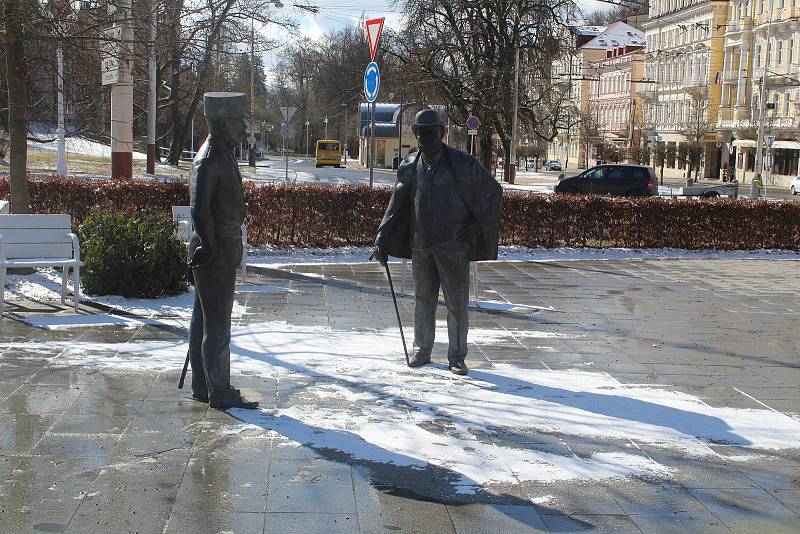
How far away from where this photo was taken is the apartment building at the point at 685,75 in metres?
68.5

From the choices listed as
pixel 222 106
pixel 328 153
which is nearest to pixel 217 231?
pixel 222 106

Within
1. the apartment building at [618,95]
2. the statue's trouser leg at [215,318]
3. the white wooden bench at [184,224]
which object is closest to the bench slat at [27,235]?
the white wooden bench at [184,224]

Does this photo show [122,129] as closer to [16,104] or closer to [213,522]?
[16,104]

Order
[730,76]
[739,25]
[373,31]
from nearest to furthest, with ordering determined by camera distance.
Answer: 1. [373,31]
2. [739,25]
3. [730,76]

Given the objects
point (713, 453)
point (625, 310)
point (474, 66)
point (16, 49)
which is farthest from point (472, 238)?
point (474, 66)

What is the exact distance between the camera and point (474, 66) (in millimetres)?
37656

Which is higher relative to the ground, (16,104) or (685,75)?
(685,75)

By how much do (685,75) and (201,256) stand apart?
242 feet

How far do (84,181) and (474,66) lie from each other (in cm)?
2449

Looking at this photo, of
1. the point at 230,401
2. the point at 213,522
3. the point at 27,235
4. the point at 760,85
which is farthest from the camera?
the point at 760,85

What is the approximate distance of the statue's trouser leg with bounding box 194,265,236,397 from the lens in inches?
233

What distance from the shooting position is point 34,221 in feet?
32.1

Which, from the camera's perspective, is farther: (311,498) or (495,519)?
(311,498)

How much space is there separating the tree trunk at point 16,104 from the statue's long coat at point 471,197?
5929 millimetres
